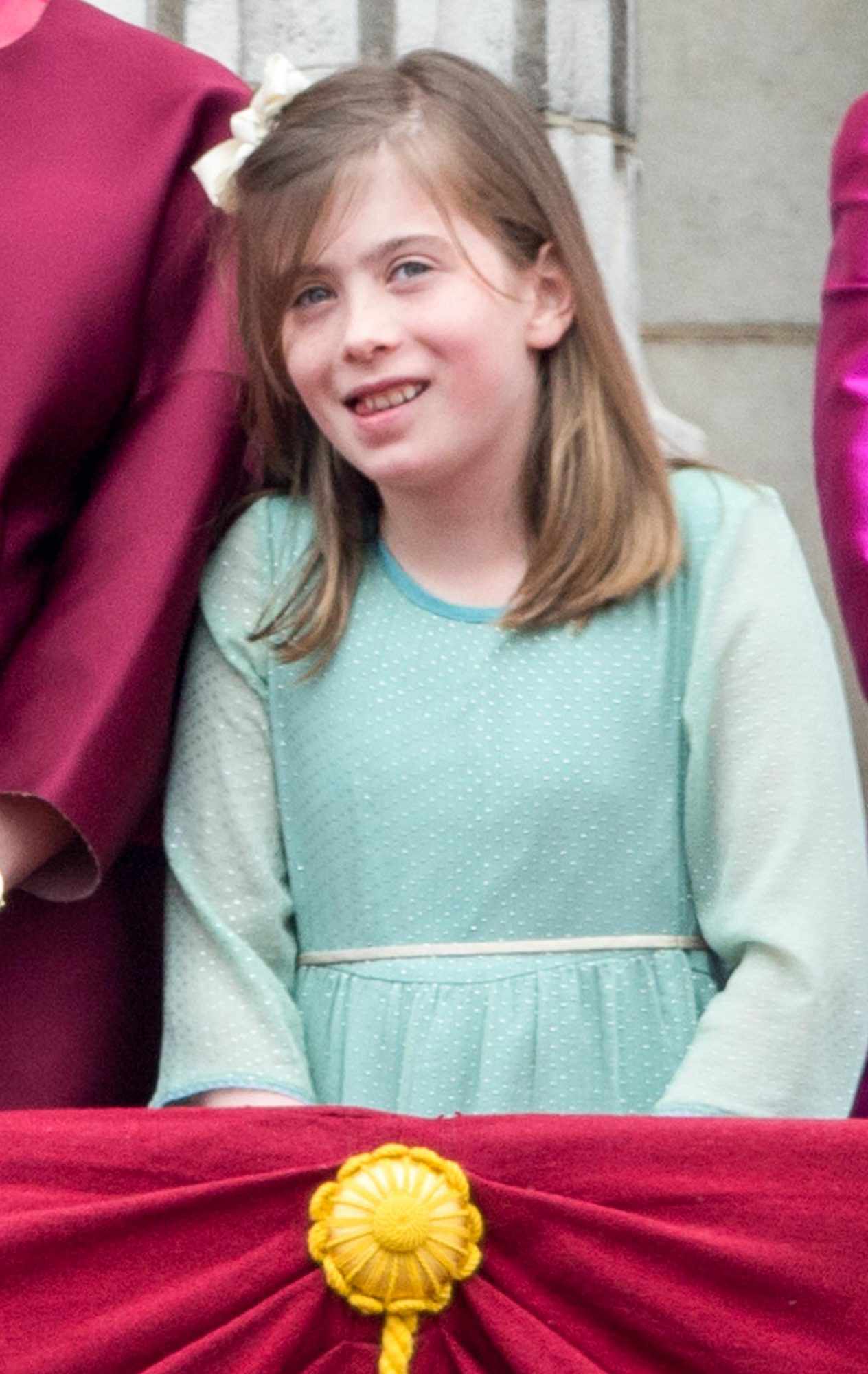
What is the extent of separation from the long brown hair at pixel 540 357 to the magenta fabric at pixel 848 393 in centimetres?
22

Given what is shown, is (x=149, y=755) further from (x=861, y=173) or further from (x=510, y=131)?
(x=861, y=173)

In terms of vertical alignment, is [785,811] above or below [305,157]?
below

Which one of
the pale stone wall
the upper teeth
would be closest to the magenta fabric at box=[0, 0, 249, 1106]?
the upper teeth

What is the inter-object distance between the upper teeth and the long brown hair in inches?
3.7

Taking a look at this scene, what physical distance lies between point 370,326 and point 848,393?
0.46 meters

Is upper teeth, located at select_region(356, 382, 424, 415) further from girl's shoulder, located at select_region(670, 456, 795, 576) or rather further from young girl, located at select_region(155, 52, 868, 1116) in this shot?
girl's shoulder, located at select_region(670, 456, 795, 576)

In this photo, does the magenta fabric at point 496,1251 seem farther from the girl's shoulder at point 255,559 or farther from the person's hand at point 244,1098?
the girl's shoulder at point 255,559

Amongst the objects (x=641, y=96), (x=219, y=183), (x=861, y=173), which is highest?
(x=219, y=183)

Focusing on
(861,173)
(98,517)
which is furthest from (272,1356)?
(861,173)

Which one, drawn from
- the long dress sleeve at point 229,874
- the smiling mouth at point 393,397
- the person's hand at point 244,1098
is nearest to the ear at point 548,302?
the smiling mouth at point 393,397

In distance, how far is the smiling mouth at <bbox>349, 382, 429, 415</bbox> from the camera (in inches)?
53.5

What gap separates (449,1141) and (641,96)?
1581mm

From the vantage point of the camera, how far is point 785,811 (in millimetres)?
1333

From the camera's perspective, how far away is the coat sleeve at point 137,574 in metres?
1.31
